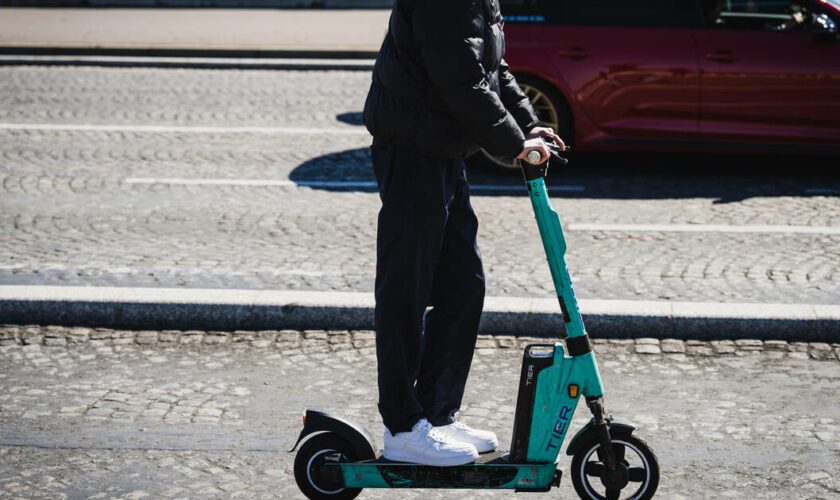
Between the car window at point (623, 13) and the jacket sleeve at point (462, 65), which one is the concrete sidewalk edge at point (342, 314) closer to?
the jacket sleeve at point (462, 65)

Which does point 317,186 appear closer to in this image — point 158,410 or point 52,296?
point 52,296

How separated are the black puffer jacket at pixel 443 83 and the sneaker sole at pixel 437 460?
100 cm

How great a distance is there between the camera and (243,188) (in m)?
9.10

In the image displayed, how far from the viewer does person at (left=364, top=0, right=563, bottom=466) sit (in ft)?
12.2

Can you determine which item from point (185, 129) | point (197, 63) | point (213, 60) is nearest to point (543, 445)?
point (185, 129)

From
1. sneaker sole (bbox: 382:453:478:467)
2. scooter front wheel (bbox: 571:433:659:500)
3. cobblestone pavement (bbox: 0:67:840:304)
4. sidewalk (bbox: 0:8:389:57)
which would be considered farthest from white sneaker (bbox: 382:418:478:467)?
sidewalk (bbox: 0:8:389:57)

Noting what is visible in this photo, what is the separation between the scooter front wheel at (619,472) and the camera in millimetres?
4023

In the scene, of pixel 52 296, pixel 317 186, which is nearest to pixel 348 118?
pixel 317 186

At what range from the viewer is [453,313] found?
13.6 ft

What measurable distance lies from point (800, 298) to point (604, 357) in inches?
51.1

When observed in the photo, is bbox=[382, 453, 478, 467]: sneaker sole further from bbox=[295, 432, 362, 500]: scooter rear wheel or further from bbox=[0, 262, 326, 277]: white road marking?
bbox=[0, 262, 326, 277]: white road marking

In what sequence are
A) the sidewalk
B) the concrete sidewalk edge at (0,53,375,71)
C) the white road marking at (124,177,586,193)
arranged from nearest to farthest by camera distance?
the white road marking at (124,177,586,193) < the concrete sidewalk edge at (0,53,375,71) < the sidewalk

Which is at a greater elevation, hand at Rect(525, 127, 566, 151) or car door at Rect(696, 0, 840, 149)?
car door at Rect(696, 0, 840, 149)

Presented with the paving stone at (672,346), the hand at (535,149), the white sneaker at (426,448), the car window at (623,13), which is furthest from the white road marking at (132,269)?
Result: the car window at (623,13)
